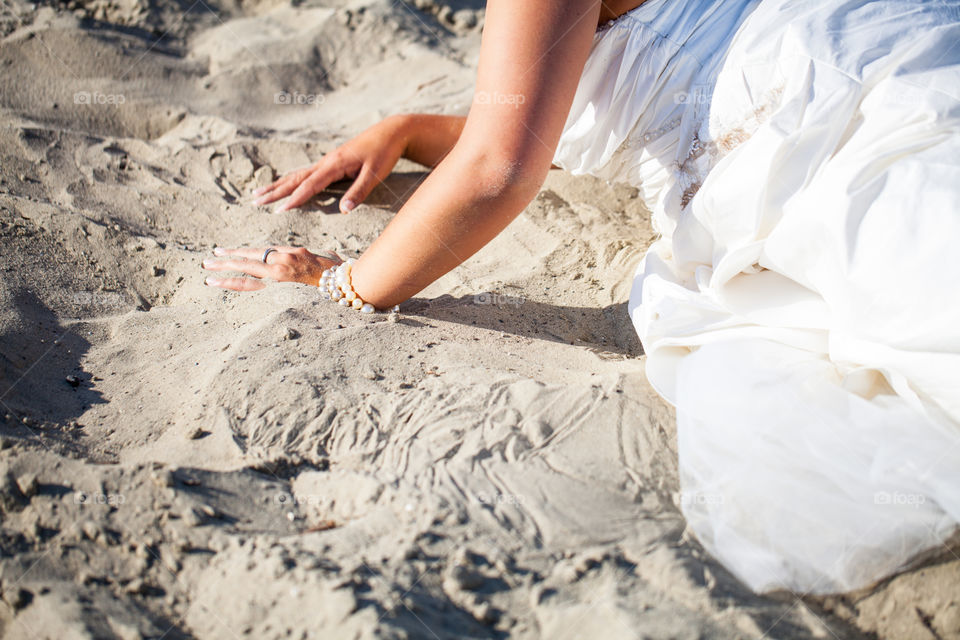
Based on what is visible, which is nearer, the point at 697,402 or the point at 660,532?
the point at 660,532

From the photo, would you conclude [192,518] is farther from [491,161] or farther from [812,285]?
[812,285]

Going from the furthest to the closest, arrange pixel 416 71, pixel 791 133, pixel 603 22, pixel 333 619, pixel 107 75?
pixel 416 71, pixel 107 75, pixel 603 22, pixel 791 133, pixel 333 619

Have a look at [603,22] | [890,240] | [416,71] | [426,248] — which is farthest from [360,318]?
[416,71]

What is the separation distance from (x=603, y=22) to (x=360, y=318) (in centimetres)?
106

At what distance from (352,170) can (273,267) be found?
2.41 feet

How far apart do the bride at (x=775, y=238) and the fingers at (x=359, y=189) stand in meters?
0.66

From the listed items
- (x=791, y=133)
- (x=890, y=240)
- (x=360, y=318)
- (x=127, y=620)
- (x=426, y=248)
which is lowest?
(x=127, y=620)

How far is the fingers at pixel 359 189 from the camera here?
2.52 m

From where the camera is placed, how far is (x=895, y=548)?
47.7 inches

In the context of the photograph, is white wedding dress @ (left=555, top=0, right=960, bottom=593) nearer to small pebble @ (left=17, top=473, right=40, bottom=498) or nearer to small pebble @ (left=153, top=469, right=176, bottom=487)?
small pebble @ (left=153, top=469, right=176, bottom=487)

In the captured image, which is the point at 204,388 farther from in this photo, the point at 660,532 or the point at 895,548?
the point at 895,548

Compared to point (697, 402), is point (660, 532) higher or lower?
lower

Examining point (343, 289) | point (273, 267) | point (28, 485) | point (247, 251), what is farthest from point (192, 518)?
point (247, 251)

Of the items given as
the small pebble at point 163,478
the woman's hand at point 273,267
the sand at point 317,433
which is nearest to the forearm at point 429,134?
the sand at point 317,433
